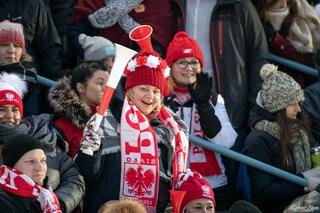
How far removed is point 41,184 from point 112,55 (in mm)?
2099

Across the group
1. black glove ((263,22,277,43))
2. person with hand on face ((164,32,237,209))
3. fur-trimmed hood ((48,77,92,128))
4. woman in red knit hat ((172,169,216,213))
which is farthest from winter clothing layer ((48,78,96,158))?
black glove ((263,22,277,43))

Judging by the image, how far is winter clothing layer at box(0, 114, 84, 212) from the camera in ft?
24.2

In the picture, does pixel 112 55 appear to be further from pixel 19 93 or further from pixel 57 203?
pixel 57 203

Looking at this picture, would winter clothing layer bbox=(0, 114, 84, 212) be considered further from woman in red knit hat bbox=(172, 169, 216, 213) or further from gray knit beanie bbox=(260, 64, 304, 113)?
gray knit beanie bbox=(260, 64, 304, 113)

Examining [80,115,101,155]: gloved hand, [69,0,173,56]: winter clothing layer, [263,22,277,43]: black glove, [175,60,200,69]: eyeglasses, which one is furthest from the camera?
[263,22,277,43]: black glove

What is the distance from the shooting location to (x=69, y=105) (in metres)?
8.19

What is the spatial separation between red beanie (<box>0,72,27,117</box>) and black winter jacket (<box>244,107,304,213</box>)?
6.30 ft

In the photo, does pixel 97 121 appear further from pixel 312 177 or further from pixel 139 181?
pixel 312 177

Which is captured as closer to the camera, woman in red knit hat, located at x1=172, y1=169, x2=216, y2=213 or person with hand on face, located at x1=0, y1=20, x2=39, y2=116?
woman in red knit hat, located at x1=172, y1=169, x2=216, y2=213

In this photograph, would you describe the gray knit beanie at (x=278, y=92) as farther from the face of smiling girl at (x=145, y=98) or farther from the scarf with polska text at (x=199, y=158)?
the face of smiling girl at (x=145, y=98)

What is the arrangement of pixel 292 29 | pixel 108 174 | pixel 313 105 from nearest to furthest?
pixel 108 174 → pixel 313 105 → pixel 292 29

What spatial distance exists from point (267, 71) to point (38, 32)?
1976 millimetres

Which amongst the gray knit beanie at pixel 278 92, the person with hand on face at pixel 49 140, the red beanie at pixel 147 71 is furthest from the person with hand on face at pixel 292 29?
the person with hand on face at pixel 49 140

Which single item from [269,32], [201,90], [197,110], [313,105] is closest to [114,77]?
[201,90]
